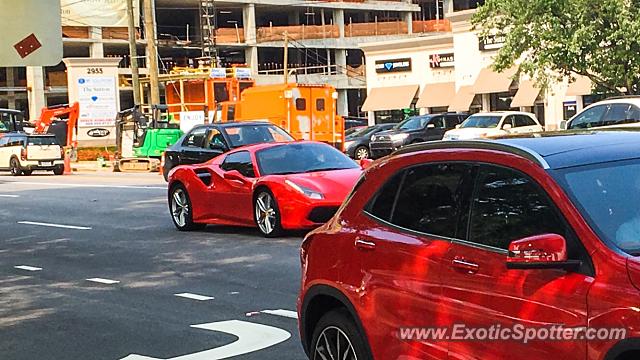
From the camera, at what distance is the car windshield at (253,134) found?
19594mm

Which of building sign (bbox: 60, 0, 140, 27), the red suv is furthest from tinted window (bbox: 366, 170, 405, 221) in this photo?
building sign (bbox: 60, 0, 140, 27)

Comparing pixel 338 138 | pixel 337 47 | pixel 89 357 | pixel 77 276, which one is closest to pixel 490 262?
pixel 89 357

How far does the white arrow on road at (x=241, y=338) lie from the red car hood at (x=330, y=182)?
493 centimetres

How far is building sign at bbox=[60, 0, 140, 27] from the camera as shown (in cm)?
6750

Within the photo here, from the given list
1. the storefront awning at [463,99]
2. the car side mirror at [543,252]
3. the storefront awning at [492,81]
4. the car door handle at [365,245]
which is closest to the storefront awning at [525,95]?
the storefront awning at [492,81]

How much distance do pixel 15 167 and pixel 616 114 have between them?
25.6m

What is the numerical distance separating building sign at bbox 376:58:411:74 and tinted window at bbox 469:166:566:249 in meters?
52.0

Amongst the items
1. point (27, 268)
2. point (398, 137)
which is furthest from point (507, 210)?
point (398, 137)

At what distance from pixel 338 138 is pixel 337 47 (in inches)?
1779

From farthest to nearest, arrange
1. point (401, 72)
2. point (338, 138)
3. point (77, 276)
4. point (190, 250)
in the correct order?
point (401, 72) → point (338, 138) → point (190, 250) → point (77, 276)

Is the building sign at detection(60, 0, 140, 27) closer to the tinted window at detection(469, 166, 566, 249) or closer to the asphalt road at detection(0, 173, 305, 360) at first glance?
the asphalt road at detection(0, 173, 305, 360)

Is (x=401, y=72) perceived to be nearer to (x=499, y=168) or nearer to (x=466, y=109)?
(x=466, y=109)

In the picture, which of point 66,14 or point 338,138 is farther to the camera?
point 66,14

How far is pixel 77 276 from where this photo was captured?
38.2 feet
